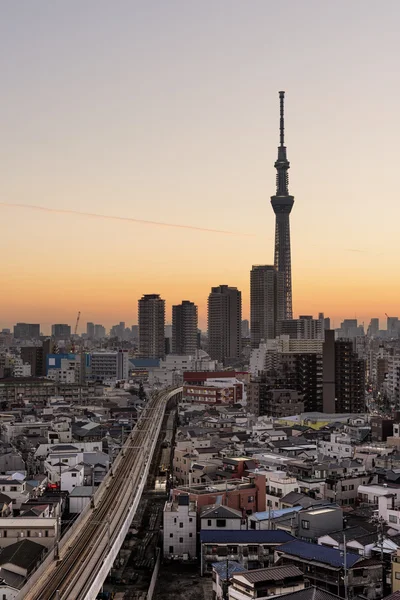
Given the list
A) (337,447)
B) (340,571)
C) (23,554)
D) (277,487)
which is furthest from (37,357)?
(340,571)

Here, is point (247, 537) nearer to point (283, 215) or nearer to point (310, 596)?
point (310, 596)

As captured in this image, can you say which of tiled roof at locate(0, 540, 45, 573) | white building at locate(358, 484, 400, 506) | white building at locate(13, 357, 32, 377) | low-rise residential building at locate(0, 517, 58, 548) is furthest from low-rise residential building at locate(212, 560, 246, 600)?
white building at locate(13, 357, 32, 377)

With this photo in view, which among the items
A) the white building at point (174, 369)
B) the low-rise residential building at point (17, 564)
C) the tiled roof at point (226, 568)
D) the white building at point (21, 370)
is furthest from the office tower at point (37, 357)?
the tiled roof at point (226, 568)

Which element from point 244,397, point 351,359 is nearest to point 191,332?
point 244,397

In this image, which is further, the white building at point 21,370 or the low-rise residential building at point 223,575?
the white building at point 21,370

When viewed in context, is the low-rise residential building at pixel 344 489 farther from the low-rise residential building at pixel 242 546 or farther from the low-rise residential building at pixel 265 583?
the low-rise residential building at pixel 265 583

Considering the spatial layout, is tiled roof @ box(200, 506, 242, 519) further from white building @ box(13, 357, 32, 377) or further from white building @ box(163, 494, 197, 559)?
white building @ box(13, 357, 32, 377)
